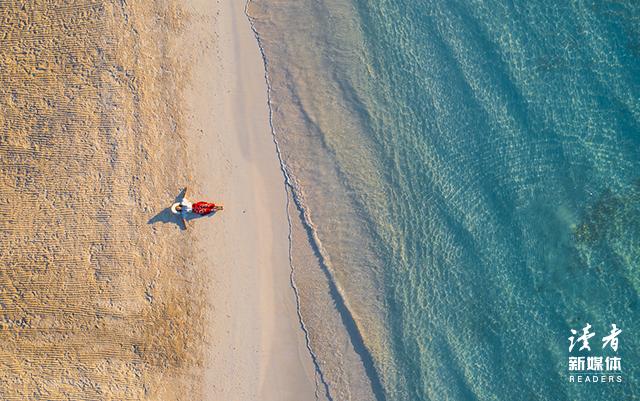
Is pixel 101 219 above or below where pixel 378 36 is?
below

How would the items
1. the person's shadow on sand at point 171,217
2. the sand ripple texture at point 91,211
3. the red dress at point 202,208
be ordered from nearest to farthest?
the sand ripple texture at point 91,211 → the red dress at point 202,208 → the person's shadow on sand at point 171,217

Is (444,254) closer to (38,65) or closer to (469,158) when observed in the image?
(469,158)

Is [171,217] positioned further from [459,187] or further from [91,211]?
[459,187]

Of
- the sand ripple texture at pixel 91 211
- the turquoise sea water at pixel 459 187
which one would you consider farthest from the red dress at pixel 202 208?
the turquoise sea water at pixel 459 187

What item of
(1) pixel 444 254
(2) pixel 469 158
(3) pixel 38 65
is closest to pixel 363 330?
(1) pixel 444 254

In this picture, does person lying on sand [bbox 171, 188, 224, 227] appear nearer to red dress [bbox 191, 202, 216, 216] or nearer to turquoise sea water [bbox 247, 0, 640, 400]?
red dress [bbox 191, 202, 216, 216]

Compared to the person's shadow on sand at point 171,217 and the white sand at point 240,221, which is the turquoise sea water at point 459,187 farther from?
the person's shadow on sand at point 171,217

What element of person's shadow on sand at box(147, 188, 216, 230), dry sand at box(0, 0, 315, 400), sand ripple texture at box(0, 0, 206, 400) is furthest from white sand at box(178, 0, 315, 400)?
sand ripple texture at box(0, 0, 206, 400)
